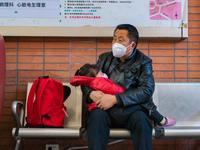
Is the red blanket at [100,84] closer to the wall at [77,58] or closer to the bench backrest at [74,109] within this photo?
the bench backrest at [74,109]

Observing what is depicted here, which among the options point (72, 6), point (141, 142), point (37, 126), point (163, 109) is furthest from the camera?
point (72, 6)

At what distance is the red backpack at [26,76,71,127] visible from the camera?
2.07 m

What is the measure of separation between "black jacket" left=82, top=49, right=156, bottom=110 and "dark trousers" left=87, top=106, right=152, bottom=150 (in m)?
0.12

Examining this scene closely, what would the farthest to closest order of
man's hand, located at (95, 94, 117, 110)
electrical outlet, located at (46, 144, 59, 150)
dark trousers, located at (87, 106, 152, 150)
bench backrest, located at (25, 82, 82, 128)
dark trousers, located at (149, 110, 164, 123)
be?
electrical outlet, located at (46, 144, 59, 150)
bench backrest, located at (25, 82, 82, 128)
dark trousers, located at (149, 110, 164, 123)
man's hand, located at (95, 94, 117, 110)
dark trousers, located at (87, 106, 152, 150)

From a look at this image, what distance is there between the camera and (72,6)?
2.59 m

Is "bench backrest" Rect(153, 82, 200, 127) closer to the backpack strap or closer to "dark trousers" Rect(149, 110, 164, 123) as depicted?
"dark trousers" Rect(149, 110, 164, 123)

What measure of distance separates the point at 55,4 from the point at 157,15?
1031 mm

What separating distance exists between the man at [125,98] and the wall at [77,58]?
48 centimetres

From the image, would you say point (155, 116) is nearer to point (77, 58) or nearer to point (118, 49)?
point (118, 49)

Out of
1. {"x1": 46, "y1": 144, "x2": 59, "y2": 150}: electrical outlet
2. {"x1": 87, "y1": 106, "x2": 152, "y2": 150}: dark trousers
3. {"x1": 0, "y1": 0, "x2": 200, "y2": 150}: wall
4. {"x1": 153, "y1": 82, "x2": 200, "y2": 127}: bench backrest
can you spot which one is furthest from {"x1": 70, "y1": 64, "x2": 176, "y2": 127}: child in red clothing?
{"x1": 46, "y1": 144, "x2": 59, "y2": 150}: electrical outlet

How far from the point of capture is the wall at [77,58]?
2.62 meters

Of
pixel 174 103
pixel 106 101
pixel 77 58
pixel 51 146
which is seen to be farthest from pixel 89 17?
pixel 51 146

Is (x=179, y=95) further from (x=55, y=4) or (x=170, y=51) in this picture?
(x=55, y=4)

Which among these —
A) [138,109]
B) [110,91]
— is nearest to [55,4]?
[110,91]
